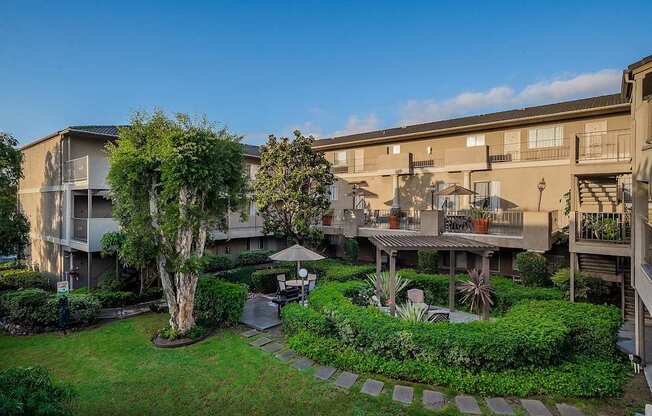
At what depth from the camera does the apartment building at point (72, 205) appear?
15.7m

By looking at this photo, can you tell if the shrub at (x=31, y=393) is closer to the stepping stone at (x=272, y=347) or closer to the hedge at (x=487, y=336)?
the stepping stone at (x=272, y=347)

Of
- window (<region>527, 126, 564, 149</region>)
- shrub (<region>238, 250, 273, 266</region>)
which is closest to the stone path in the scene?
shrub (<region>238, 250, 273, 266</region>)

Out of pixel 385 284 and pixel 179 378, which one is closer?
pixel 179 378

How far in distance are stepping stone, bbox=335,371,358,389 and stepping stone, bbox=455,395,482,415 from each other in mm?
2269

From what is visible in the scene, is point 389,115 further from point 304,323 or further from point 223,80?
point 304,323

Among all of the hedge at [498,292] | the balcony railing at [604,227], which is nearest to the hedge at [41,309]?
the hedge at [498,292]

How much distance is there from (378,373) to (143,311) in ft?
33.8

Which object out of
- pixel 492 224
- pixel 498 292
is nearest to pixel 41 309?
pixel 498 292

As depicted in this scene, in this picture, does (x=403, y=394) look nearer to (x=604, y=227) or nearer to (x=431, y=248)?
(x=431, y=248)

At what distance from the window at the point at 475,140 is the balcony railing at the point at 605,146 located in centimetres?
530

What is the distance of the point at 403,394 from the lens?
7.21 metres

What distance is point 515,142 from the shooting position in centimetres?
1927

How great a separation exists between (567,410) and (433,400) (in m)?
2.59

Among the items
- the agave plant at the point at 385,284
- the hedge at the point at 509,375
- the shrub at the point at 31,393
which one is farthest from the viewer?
the agave plant at the point at 385,284
